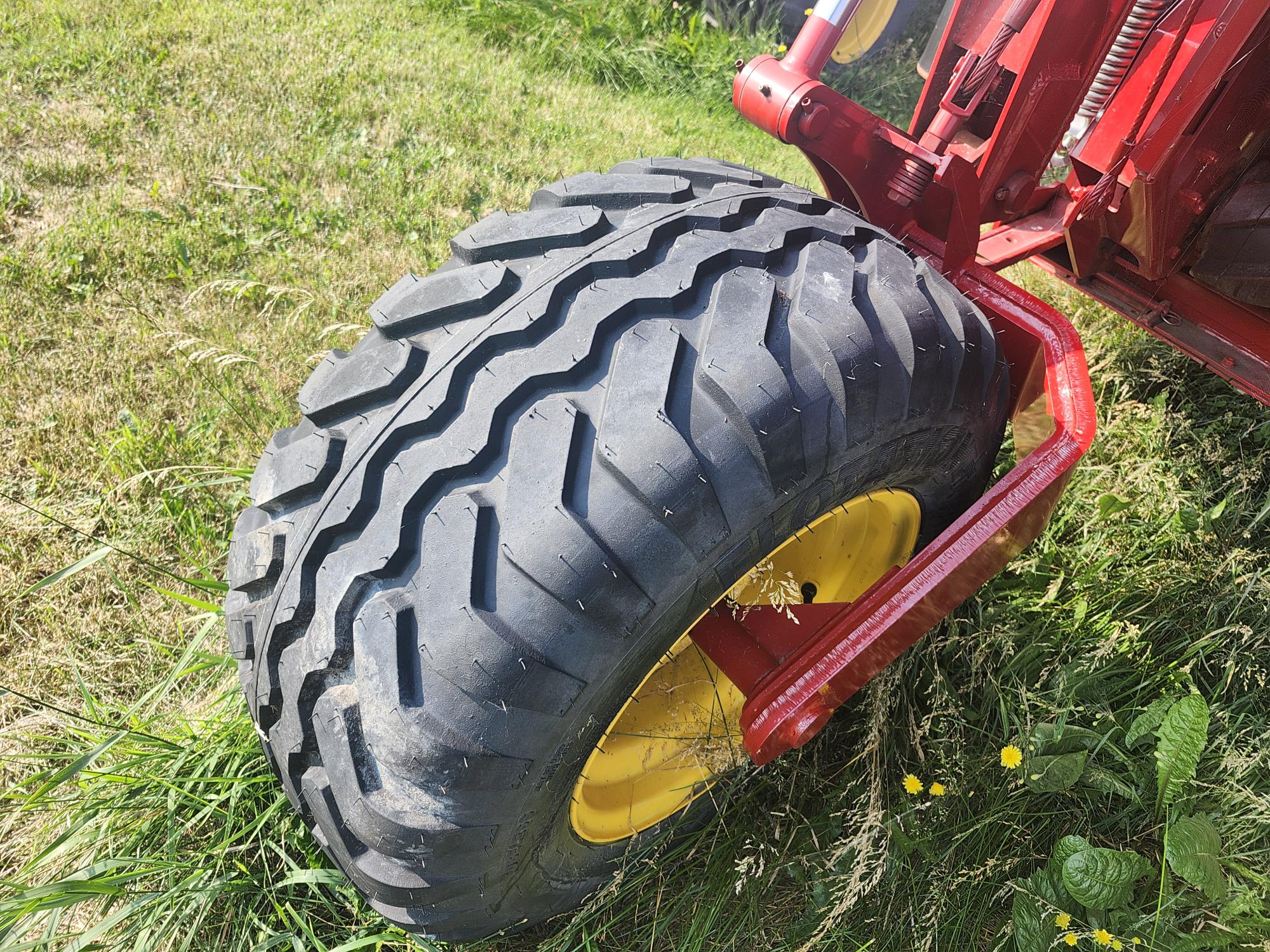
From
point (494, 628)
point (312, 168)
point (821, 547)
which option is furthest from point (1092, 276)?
point (312, 168)

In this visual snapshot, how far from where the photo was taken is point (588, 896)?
1850mm

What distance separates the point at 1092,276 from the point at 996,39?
931 millimetres

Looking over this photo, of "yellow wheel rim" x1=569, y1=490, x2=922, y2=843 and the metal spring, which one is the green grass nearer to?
"yellow wheel rim" x1=569, y1=490, x2=922, y2=843

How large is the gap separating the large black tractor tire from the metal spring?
57cm

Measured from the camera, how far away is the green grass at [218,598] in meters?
1.88

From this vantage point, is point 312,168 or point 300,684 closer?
point 300,684

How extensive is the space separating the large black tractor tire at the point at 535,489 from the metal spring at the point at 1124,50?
568mm

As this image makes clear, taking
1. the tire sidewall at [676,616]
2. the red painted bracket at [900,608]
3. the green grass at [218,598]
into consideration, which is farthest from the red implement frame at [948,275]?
the green grass at [218,598]

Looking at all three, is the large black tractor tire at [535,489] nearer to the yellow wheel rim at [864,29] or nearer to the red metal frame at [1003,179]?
the red metal frame at [1003,179]

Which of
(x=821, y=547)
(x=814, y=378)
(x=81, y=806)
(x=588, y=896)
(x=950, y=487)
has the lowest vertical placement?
(x=81, y=806)

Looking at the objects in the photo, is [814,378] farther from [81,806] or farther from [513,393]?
[81,806]

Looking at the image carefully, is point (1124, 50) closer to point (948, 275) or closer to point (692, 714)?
point (948, 275)

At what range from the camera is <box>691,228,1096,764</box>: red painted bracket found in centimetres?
160

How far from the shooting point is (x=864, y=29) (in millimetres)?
2010
